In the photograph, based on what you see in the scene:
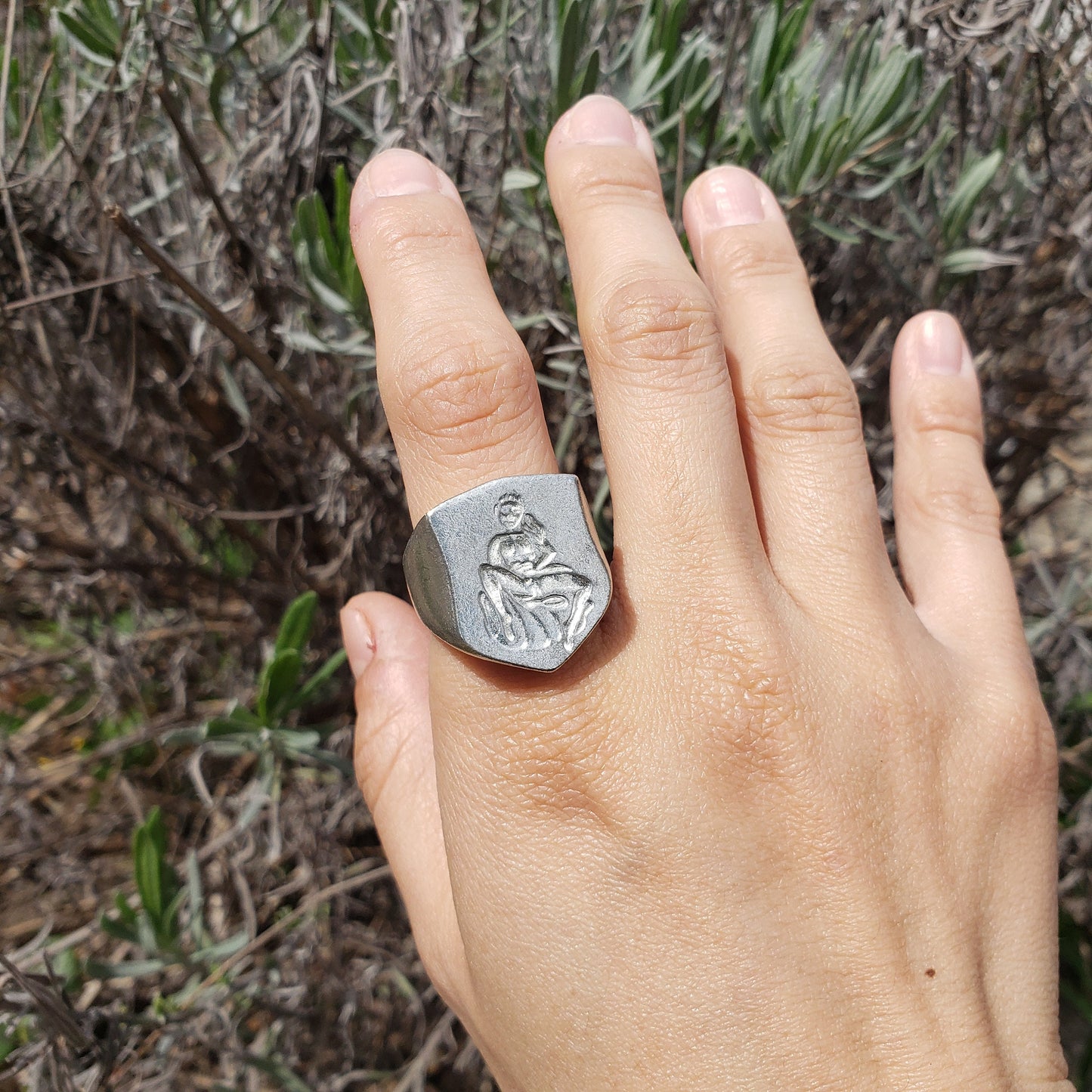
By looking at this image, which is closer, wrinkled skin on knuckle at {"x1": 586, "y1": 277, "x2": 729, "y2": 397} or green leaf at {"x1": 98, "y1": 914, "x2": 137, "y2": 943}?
wrinkled skin on knuckle at {"x1": 586, "y1": 277, "x2": 729, "y2": 397}

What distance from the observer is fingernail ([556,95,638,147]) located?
1411mm

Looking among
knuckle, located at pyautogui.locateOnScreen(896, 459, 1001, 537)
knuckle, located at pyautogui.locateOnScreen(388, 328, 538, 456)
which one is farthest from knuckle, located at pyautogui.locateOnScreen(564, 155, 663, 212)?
knuckle, located at pyautogui.locateOnScreen(896, 459, 1001, 537)

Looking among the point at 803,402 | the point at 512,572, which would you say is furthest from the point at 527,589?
the point at 803,402

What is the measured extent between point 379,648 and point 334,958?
36.5 inches

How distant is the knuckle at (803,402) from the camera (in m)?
1.45

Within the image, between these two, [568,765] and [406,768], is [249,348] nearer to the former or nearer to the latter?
[406,768]

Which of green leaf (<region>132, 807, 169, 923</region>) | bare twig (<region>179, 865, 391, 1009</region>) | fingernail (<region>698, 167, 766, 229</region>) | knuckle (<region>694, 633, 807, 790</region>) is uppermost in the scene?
fingernail (<region>698, 167, 766, 229</region>)

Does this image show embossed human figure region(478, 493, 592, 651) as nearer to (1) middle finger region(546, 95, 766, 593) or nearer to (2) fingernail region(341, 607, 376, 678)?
(1) middle finger region(546, 95, 766, 593)

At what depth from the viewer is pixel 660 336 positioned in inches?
51.7

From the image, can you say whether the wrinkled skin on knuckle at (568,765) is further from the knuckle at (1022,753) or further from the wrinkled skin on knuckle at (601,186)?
the wrinkled skin on knuckle at (601,186)

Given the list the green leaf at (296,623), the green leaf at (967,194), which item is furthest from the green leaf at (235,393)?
the green leaf at (967,194)

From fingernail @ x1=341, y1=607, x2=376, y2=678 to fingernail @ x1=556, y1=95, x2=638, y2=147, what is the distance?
86 cm

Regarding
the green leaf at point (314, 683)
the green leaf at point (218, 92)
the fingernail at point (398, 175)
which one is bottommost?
the green leaf at point (314, 683)

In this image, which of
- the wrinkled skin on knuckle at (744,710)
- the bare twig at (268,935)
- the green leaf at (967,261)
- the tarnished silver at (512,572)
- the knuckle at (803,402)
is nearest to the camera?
the tarnished silver at (512,572)
